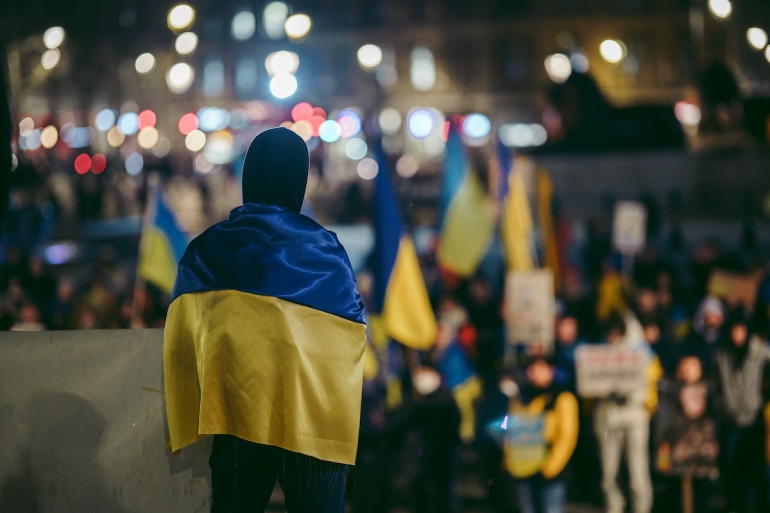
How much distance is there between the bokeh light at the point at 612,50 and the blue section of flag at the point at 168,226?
47446 mm

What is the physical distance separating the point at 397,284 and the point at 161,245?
284 centimetres

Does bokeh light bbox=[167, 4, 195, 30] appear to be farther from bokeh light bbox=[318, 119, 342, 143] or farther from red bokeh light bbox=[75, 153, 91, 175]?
bokeh light bbox=[318, 119, 342, 143]

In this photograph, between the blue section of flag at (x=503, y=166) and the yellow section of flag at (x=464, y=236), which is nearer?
the yellow section of flag at (x=464, y=236)

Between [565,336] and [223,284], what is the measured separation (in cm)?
640

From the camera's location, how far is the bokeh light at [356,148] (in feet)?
157

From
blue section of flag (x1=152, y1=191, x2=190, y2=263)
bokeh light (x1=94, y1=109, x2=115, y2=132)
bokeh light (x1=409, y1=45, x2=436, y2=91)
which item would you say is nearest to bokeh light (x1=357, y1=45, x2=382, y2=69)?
bokeh light (x1=409, y1=45, x2=436, y2=91)

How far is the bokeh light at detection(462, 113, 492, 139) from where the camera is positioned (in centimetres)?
4916

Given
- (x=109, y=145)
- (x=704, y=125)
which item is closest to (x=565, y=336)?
(x=704, y=125)

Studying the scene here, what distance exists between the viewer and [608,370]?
8.38 m

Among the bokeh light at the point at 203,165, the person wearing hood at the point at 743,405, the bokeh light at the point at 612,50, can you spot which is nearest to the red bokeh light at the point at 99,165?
the bokeh light at the point at 203,165

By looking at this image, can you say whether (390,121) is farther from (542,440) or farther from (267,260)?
(267,260)

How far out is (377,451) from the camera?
9.05 meters

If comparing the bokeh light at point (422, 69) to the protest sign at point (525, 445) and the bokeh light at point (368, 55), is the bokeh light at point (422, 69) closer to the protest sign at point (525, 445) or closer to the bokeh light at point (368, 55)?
the bokeh light at point (368, 55)

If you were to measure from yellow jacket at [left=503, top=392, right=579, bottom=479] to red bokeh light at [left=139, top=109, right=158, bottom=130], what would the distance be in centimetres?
4582
